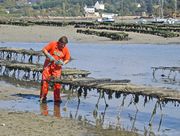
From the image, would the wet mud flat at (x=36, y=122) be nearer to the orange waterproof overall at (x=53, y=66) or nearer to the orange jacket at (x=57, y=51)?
the orange waterproof overall at (x=53, y=66)

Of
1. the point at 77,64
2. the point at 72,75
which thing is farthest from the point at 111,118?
the point at 77,64

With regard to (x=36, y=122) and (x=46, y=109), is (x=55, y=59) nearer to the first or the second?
(x=46, y=109)

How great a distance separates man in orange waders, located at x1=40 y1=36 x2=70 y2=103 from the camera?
50.6 ft

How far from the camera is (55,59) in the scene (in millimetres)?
15477

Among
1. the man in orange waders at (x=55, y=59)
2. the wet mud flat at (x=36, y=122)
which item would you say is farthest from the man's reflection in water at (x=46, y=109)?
the man in orange waders at (x=55, y=59)

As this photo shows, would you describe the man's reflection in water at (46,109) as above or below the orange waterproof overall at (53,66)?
below

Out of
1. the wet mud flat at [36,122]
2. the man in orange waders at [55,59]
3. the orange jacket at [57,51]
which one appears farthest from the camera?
the orange jacket at [57,51]

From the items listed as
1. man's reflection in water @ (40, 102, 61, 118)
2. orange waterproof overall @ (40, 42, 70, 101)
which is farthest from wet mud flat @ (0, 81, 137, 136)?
orange waterproof overall @ (40, 42, 70, 101)

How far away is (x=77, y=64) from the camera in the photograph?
29.6 m

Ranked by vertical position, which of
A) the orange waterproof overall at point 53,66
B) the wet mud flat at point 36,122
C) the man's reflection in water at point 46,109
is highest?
the orange waterproof overall at point 53,66

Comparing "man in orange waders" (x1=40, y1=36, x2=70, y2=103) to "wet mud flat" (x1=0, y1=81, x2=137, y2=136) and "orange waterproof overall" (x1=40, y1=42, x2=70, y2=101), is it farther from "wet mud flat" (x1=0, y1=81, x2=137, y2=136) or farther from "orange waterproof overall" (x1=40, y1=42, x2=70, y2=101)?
"wet mud flat" (x1=0, y1=81, x2=137, y2=136)

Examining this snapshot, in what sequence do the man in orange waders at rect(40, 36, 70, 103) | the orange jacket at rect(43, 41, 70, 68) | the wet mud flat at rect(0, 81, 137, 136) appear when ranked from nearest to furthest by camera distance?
the wet mud flat at rect(0, 81, 137, 136) < the man in orange waders at rect(40, 36, 70, 103) < the orange jacket at rect(43, 41, 70, 68)

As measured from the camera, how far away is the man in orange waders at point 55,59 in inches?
607

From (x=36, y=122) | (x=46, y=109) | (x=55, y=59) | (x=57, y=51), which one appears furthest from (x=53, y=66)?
(x=36, y=122)
